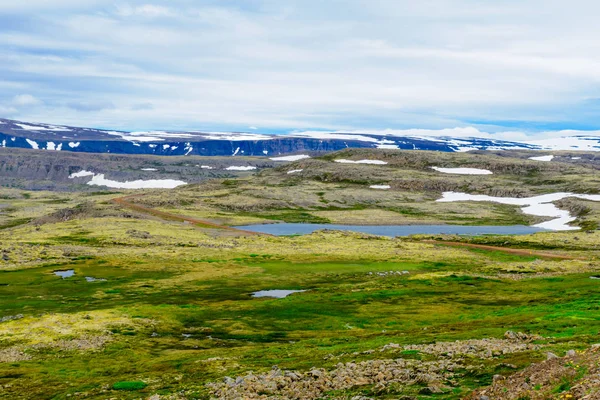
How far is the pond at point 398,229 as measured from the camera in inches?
6378

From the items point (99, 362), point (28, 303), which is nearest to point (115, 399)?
point (99, 362)

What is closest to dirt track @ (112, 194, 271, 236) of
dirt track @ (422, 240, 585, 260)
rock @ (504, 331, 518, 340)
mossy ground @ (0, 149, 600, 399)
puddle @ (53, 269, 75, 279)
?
mossy ground @ (0, 149, 600, 399)

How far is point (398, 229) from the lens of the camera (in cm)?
17238

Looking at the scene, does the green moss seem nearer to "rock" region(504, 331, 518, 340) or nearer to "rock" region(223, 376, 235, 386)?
"rock" region(223, 376, 235, 386)

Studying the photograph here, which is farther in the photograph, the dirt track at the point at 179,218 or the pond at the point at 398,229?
the pond at the point at 398,229

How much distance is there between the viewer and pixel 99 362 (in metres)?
35.5

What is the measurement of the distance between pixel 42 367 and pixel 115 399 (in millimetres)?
10979

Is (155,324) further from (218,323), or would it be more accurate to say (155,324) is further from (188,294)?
(188,294)

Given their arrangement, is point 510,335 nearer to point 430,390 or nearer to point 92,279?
point 430,390

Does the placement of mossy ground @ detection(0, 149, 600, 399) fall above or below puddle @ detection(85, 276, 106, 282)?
above

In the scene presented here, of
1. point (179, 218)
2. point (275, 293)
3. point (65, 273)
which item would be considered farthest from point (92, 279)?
point (179, 218)

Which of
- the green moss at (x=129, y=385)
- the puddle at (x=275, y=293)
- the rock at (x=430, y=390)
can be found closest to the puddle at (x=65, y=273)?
the puddle at (x=275, y=293)

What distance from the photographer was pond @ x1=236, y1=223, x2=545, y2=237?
6378 inches

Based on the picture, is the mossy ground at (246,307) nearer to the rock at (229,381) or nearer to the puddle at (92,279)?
the rock at (229,381)
